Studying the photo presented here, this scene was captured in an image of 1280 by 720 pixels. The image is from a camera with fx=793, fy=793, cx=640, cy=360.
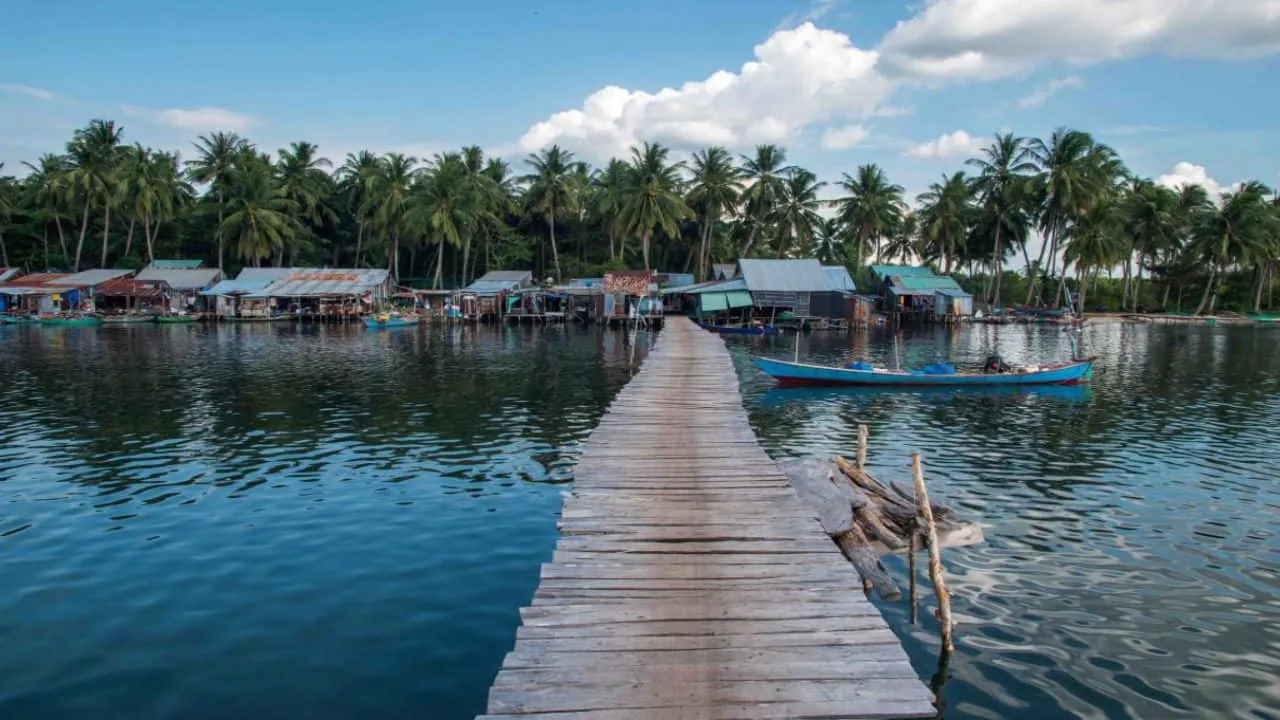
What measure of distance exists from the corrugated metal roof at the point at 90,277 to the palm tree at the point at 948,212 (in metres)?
72.7

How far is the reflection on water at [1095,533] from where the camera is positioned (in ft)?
27.3

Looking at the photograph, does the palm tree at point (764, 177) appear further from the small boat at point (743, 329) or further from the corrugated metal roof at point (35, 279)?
the corrugated metal roof at point (35, 279)

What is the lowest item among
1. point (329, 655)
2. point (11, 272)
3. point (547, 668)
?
point (329, 655)

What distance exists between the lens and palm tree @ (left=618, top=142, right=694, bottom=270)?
212 feet

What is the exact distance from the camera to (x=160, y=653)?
878 cm

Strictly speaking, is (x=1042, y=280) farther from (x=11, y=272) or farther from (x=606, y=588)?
(x=11, y=272)

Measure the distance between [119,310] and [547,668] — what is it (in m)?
75.3

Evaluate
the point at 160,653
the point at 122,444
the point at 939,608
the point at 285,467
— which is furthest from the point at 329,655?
the point at 122,444

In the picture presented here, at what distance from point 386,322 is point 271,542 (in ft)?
163

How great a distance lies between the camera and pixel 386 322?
196 ft

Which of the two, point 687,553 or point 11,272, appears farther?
point 11,272

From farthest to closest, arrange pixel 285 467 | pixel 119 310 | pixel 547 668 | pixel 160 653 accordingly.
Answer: pixel 119 310 < pixel 285 467 < pixel 160 653 < pixel 547 668

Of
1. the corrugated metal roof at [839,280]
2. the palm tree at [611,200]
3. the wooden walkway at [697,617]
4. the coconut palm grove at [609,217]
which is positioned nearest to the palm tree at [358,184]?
the coconut palm grove at [609,217]

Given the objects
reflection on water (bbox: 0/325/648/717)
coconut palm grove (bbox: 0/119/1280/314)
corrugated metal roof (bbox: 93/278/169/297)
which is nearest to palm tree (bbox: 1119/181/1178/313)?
coconut palm grove (bbox: 0/119/1280/314)
